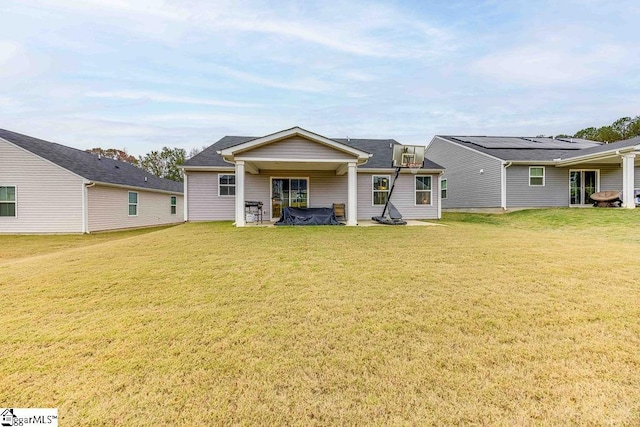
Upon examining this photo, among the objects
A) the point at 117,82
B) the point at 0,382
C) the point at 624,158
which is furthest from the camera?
the point at 117,82

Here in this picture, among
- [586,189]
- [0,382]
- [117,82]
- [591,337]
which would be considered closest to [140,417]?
[0,382]

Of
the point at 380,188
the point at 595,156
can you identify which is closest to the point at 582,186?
the point at 595,156

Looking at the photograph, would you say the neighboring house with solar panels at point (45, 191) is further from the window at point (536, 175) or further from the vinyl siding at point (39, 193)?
the window at point (536, 175)

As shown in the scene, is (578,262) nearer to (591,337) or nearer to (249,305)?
(591,337)

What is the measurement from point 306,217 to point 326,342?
367 inches

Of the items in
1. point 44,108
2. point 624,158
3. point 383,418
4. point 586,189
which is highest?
point 44,108

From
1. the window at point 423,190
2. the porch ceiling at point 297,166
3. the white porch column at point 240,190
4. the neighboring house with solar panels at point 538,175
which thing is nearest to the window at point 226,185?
the porch ceiling at point 297,166

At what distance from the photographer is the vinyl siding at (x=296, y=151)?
36.2 ft

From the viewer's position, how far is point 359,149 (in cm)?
1216

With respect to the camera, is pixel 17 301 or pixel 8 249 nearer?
pixel 17 301

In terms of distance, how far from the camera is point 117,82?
15.5m

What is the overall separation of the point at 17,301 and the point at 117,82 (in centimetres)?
1606

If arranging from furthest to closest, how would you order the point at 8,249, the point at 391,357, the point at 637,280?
Answer: 1. the point at 8,249
2. the point at 637,280
3. the point at 391,357

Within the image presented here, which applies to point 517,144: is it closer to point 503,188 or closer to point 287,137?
point 503,188
